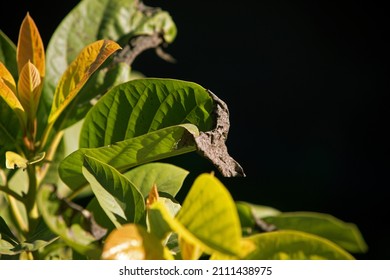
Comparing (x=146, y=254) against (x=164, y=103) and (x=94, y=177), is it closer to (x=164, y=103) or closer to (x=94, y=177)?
(x=94, y=177)

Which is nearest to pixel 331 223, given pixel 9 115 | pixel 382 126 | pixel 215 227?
pixel 215 227

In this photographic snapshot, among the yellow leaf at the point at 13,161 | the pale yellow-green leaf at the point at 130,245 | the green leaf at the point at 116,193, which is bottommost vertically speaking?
the yellow leaf at the point at 13,161

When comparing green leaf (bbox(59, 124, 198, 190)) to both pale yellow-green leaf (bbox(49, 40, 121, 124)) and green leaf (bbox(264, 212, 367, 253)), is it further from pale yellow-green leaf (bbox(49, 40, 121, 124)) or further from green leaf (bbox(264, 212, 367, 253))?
green leaf (bbox(264, 212, 367, 253))

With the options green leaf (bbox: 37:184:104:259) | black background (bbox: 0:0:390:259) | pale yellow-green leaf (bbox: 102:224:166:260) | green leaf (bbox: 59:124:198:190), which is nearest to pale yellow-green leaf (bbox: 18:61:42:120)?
green leaf (bbox: 59:124:198:190)

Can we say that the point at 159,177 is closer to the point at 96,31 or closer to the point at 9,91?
the point at 9,91

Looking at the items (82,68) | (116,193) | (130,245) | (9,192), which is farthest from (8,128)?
(130,245)

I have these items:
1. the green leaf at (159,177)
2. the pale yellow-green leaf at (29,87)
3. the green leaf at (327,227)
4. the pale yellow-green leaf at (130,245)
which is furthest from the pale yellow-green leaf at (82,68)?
the green leaf at (327,227)

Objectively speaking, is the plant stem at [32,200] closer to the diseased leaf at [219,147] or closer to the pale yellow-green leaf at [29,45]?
the pale yellow-green leaf at [29,45]
